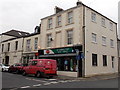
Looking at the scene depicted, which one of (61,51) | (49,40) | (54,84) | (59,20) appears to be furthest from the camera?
(49,40)

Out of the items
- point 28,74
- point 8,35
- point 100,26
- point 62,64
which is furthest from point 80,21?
point 8,35

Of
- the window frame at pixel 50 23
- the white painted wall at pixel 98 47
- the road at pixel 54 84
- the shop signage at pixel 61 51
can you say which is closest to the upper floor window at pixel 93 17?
the white painted wall at pixel 98 47

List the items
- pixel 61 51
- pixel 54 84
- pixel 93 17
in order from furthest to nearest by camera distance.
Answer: pixel 93 17
pixel 61 51
pixel 54 84

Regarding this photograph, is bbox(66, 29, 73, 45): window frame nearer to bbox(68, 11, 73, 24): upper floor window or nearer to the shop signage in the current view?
the shop signage

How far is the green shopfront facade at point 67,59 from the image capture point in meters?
19.7

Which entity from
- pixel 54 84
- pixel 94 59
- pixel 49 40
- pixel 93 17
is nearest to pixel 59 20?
pixel 49 40

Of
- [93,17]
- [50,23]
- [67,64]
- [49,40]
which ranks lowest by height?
[67,64]

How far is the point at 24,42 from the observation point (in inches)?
1184

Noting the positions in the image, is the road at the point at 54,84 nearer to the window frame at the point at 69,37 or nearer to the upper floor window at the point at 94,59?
the upper floor window at the point at 94,59

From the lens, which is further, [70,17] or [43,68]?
[70,17]

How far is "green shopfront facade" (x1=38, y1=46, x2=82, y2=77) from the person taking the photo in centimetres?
1969

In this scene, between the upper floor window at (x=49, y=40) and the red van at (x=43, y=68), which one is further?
the upper floor window at (x=49, y=40)

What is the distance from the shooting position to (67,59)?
2133 centimetres

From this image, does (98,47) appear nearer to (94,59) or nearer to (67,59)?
(94,59)
